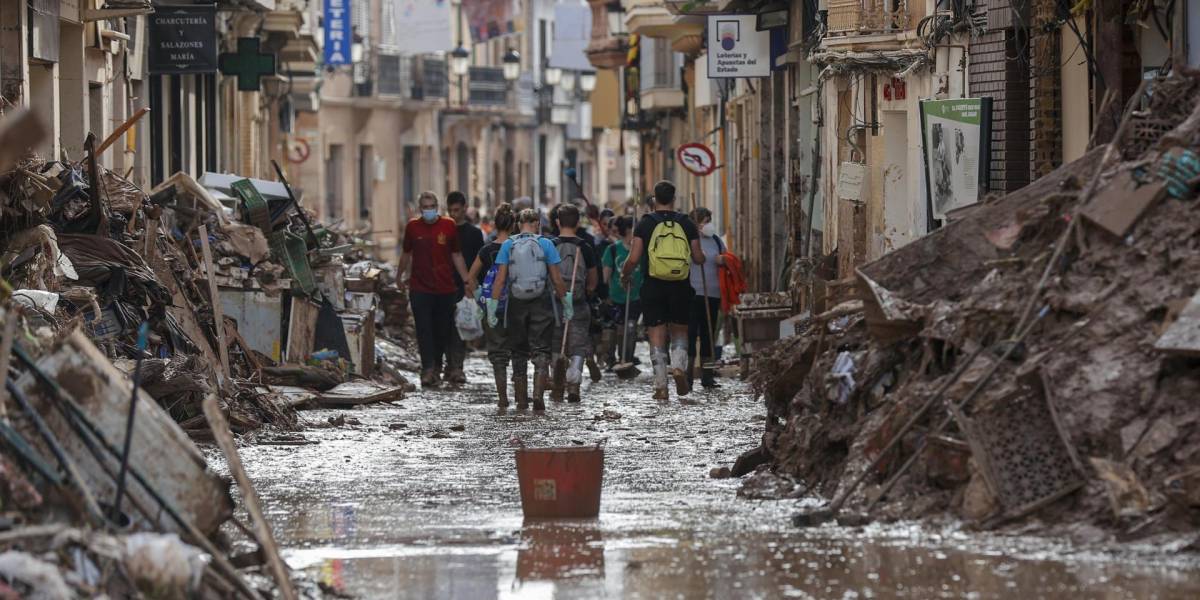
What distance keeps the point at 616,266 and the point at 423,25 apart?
109ft

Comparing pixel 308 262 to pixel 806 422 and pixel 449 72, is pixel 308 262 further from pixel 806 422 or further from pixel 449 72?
pixel 449 72

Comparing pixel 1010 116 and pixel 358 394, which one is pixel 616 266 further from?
pixel 1010 116

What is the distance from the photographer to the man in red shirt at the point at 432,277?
19281 mm

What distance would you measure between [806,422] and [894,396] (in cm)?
93

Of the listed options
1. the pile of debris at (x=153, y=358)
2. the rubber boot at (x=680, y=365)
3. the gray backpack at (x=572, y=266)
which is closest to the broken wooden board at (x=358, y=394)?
the pile of debris at (x=153, y=358)

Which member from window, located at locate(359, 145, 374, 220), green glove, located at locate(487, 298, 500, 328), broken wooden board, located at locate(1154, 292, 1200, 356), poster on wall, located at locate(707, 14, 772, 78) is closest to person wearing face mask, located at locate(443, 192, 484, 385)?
green glove, located at locate(487, 298, 500, 328)

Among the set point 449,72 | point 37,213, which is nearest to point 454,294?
point 37,213

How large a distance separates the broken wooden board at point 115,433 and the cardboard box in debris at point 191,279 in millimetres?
3329

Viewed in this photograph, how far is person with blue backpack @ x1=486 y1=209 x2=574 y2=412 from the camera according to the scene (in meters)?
16.5

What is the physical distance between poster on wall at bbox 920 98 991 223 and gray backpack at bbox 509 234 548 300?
2.94 metres

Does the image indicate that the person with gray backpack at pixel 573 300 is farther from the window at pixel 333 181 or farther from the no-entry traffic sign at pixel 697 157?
the window at pixel 333 181

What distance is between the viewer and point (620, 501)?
35.2 ft

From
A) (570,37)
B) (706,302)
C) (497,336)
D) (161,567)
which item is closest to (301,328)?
(497,336)

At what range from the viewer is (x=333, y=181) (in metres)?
57.5
